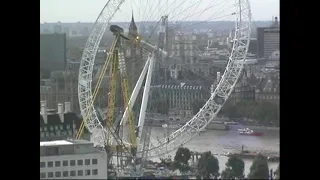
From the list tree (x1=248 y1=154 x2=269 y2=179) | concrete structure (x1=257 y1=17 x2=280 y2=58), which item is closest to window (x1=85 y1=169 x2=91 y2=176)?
tree (x1=248 y1=154 x2=269 y2=179)

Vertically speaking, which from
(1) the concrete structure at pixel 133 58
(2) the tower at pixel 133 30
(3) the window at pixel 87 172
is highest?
(2) the tower at pixel 133 30

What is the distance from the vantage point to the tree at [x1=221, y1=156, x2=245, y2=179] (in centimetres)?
194

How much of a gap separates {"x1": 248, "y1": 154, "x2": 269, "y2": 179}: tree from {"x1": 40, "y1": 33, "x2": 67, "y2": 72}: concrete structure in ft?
2.62

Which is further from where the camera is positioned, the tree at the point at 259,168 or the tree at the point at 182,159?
the tree at the point at 182,159

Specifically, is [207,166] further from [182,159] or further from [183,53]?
[183,53]

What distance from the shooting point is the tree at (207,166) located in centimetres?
196

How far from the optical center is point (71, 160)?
193cm

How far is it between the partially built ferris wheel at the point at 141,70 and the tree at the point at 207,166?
0.09 m

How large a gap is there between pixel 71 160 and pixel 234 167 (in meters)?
0.60

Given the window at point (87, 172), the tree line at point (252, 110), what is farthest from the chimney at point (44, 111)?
the tree line at point (252, 110)

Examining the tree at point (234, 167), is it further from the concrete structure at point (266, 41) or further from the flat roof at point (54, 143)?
the flat roof at point (54, 143)
